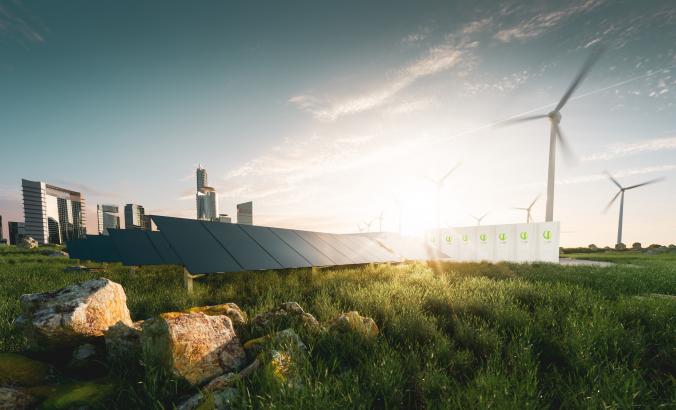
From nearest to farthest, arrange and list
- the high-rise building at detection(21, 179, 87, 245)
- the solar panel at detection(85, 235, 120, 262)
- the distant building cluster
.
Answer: the solar panel at detection(85, 235, 120, 262), the distant building cluster, the high-rise building at detection(21, 179, 87, 245)

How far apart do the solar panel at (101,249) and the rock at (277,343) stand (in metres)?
15.3

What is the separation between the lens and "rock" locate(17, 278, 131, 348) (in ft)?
12.6

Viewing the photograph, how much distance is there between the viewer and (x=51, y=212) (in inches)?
6777

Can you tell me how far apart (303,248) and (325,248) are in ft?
5.83

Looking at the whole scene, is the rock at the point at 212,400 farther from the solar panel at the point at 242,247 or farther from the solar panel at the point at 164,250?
the solar panel at the point at 164,250

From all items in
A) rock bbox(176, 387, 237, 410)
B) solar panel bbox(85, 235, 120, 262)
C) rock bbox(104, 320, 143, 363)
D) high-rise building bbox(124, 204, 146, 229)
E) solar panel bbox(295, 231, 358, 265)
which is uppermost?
rock bbox(104, 320, 143, 363)

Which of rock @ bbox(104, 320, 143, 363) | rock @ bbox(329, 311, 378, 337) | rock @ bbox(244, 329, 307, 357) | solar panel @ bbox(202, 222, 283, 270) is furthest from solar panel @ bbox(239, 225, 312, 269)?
rock @ bbox(104, 320, 143, 363)

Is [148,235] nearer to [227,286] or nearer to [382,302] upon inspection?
[227,286]

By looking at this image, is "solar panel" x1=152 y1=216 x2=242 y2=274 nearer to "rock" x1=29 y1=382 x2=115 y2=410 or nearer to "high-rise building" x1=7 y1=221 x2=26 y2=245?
"rock" x1=29 y1=382 x2=115 y2=410

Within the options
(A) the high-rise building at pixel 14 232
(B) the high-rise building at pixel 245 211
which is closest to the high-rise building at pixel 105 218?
(A) the high-rise building at pixel 14 232

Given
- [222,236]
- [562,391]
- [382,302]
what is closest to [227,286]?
[222,236]

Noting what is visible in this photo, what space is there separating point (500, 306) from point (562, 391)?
2.72 m

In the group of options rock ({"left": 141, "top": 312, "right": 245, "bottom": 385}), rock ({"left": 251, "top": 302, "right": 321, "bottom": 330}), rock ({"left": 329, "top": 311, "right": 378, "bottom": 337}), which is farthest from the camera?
rock ({"left": 251, "top": 302, "right": 321, "bottom": 330})

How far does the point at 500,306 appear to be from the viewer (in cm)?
612
